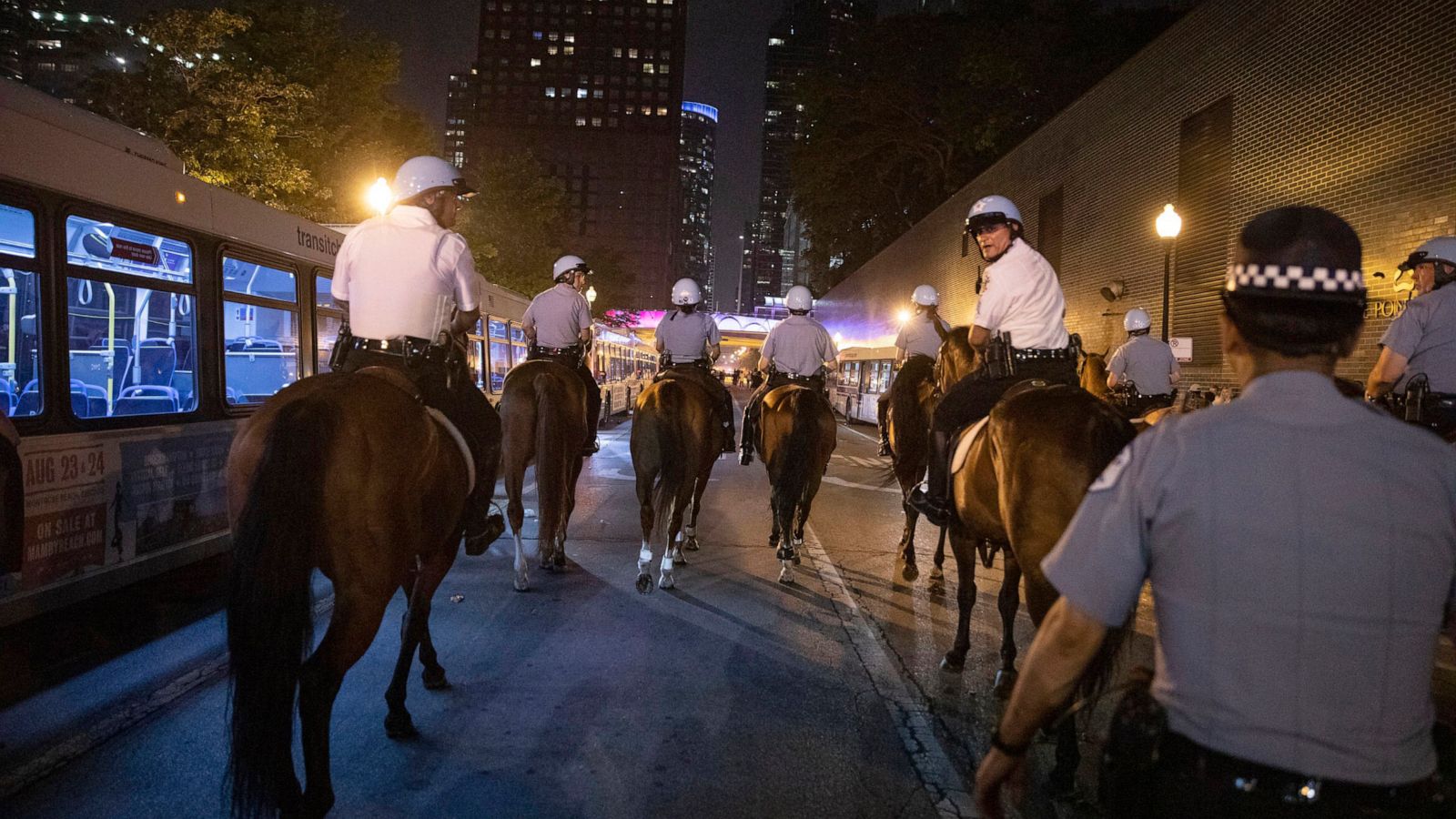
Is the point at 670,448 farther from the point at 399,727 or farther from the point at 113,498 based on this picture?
the point at 113,498

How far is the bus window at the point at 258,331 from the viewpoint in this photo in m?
7.62

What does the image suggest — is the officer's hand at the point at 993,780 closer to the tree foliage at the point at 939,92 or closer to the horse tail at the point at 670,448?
the horse tail at the point at 670,448

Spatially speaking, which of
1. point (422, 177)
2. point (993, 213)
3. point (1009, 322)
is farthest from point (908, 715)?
point (422, 177)

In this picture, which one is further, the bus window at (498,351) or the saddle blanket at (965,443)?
the bus window at (498,351)

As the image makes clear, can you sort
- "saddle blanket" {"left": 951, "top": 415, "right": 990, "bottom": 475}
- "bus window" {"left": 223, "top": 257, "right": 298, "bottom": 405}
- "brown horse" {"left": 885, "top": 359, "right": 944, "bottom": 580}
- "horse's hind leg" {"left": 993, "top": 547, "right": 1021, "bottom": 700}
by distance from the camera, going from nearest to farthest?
"saddle blanket" {"left": 951, "top": 415, "right": 990, "bottom": 475}
"horse's hind leg" {"left": 993, "top": 547, "right": 1021, "bottom": 700}
"bus window" {"left": 223, "top": 257, "right": 298, "bottom": 405}
"brown horse" {"left": 885, "top": 359, "right": 944, "bottom": 580}

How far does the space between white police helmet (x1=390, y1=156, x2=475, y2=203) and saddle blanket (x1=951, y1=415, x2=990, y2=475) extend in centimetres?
316

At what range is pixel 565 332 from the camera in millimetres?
8438

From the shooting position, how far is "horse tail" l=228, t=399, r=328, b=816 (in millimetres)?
3021

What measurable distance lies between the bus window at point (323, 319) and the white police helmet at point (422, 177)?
4.74 m

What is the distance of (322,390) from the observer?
3.58m

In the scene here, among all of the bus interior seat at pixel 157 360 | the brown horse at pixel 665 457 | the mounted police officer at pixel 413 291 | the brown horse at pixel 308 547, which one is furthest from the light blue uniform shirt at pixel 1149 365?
the bus interior seat at pixel 157 360

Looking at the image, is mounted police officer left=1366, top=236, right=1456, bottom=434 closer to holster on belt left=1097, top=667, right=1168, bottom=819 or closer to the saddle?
holster on belt left=1097, top=667, right=1168, bottom=819

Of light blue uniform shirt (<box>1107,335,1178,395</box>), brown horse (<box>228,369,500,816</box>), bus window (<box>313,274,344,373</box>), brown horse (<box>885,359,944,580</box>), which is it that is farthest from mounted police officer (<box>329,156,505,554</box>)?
light blue uniform shirt (<box>1107,335,1178,395</box>)

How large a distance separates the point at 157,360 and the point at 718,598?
466 centimetres
